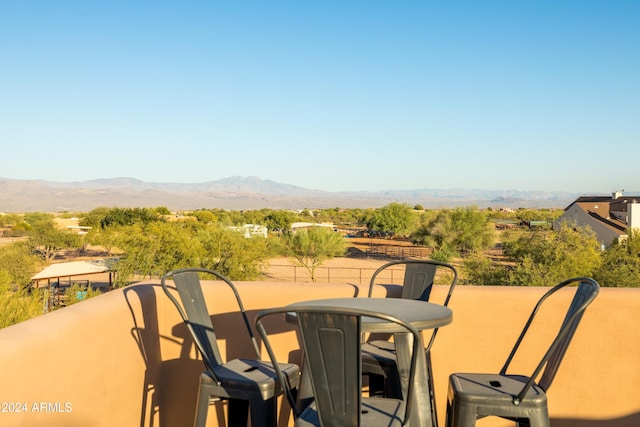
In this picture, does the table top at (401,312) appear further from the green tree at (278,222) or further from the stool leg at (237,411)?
the green tree at (278,222)

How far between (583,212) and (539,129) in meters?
72.5

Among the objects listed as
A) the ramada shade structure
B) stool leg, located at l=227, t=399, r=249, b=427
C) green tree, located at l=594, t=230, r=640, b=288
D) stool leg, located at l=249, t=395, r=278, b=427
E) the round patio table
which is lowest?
the ramada shade structure

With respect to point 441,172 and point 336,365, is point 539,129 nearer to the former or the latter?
point 441,172

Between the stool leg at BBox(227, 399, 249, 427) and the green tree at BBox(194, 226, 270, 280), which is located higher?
the stool leg at BBox(227, 399, 249, 427)

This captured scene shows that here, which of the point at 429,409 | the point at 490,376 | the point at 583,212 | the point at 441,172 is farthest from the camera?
the point at 441,172

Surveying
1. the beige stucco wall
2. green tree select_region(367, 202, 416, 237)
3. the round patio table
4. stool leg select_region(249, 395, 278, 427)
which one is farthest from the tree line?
green tree select_region(367, 202, 416, 237)

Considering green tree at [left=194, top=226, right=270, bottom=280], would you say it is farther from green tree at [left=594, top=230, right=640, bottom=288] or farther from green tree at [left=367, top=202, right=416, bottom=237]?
green tree at [left=367, top=202, right=416, bottom=237]

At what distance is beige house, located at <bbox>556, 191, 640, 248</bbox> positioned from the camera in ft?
103

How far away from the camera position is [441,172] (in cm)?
16675

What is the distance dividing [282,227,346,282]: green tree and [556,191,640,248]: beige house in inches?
561

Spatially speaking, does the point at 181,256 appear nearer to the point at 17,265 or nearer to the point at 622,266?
the point at 17,265

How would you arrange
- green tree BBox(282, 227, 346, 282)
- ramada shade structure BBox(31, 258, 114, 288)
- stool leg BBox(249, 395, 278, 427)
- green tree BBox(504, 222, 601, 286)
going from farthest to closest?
1. green tree BBox(282, 227, 346, 282)
2. ramada shade structure BBox(31, 258, 114, 288)
3. green tree BBox(504, 222, 601, 286)
4. stool leg BBox(249, 395, 278, 427)

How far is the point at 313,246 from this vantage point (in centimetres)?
3341

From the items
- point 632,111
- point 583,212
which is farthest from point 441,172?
point 583,212
